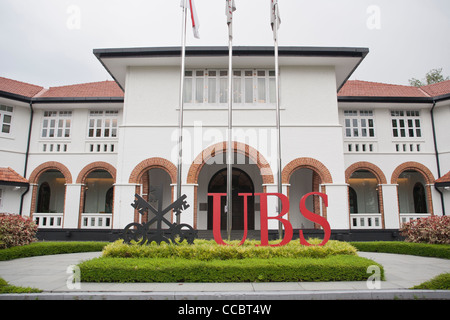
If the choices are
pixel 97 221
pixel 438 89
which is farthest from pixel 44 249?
pixel 438 89

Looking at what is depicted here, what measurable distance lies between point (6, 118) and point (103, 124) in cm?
489

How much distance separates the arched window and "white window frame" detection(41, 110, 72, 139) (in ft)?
69.3

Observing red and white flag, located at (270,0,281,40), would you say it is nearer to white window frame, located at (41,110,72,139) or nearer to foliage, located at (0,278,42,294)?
foliage, located at (0,278,42,294)

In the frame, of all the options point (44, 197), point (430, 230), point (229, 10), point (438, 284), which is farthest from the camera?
point (44, 197)

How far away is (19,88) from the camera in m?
17.9

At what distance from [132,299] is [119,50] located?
11217mm

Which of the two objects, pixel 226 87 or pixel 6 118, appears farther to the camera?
pixel 6 118

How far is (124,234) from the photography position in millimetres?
8547

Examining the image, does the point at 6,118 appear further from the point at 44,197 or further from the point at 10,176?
the point at 44,197

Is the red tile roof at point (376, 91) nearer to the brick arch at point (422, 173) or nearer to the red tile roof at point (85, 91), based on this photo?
the brick arch at point (422, 173)

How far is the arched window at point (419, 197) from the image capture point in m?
19.4

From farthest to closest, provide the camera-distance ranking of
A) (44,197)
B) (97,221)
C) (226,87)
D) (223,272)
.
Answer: (44,197), (97,221), (226,87), (223,272)

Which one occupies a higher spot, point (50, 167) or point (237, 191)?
point (50, 167)
